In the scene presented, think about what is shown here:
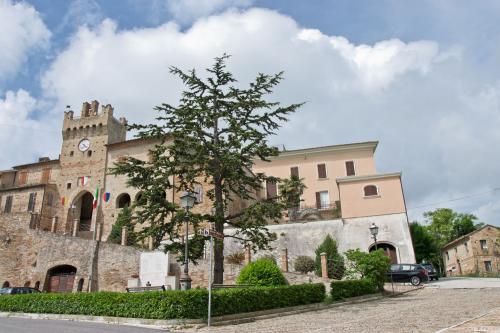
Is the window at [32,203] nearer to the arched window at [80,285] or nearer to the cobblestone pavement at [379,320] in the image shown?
the arched window at [80,285]

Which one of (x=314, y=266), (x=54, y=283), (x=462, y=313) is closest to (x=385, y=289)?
(x=314, y=266)

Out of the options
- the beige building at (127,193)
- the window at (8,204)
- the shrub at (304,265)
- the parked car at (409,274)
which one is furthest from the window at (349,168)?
the window at (8,204)

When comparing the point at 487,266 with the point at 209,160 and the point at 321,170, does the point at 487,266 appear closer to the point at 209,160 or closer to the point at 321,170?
the point at 321,170

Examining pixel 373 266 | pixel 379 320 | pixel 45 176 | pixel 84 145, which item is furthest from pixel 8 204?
pixel 379 320

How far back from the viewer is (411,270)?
23.6 meters

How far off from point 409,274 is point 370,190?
327 inches

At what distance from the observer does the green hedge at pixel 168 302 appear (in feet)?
38.5

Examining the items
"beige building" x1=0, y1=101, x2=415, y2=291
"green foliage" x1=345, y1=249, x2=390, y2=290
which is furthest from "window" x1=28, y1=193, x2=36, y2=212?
"green foliage" x1=345, y1=249, x2=390, y2=290

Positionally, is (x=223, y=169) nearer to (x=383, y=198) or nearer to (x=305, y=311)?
(x=305, y=311)

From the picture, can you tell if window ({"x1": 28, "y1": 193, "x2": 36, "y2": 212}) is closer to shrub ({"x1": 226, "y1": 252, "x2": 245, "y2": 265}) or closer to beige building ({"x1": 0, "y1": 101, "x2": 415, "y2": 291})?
beige building ({"x1": 0, "y1": 101, "x2": 415, "y2": 291})

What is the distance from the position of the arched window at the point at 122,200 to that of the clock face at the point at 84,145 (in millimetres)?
7833

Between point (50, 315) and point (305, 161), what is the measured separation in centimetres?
2948

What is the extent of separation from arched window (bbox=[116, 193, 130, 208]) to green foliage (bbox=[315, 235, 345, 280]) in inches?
840

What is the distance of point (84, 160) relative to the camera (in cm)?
4350
